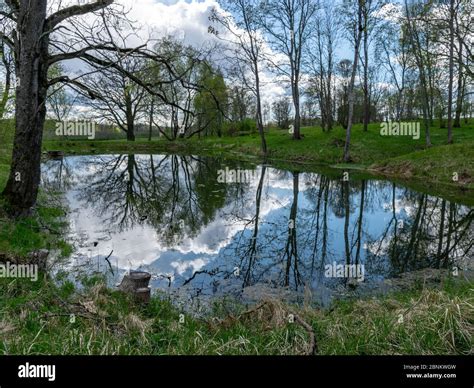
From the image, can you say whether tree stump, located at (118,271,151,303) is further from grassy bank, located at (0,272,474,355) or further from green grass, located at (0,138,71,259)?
green grass, located at (0,138,71,259)

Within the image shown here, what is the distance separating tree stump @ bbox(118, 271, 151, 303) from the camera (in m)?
5.54

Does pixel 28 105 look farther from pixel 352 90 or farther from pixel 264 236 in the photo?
pixel 352 90

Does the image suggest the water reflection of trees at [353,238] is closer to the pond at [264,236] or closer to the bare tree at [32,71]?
the pond at [264,236]

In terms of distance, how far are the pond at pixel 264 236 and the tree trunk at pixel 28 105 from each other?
1.70 m

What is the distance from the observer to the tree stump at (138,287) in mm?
5535

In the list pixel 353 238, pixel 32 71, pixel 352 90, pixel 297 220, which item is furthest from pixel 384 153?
pixel 32 71

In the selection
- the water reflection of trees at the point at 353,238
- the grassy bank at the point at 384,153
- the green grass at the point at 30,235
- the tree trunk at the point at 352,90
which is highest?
the tree trunk at the point at 352,90

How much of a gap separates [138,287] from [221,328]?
166cm

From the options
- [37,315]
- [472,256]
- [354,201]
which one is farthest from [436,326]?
[354,201]

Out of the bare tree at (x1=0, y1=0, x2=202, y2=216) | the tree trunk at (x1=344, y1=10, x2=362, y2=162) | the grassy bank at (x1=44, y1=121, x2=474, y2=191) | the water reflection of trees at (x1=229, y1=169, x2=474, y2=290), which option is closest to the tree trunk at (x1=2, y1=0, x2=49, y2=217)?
the bare tree at (x1=0, y1=0, x2=202, y2=216)

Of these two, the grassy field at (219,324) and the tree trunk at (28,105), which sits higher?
the tree trunk at (28,105)

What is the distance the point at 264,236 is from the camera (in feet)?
33.8
